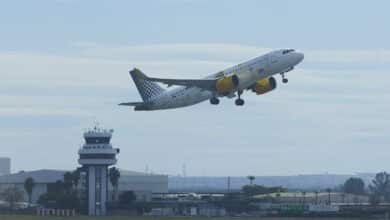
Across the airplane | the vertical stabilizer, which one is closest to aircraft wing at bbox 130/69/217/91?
the airplane

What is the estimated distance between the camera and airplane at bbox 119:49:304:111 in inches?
4318

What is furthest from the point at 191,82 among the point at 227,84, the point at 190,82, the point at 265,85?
the point at 265,85

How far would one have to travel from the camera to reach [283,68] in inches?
4309

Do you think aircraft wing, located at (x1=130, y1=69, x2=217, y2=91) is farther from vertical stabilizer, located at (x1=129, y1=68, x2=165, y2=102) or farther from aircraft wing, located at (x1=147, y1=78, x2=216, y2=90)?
vertical stabilizer, located at (x1=129, y1=68, x2=165, y2=102)

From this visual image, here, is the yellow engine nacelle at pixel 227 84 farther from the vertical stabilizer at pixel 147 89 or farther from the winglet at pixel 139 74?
the vertical stabilizer at pixel 147 89

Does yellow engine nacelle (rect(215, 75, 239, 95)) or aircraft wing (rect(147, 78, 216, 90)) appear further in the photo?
→ aircraft wing (rect(147, 78, 216, 90))

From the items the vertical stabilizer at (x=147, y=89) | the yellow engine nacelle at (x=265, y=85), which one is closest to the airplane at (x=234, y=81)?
the yellow engine nacelle at (x=265, y=85)

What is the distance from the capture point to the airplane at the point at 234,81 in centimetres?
10969

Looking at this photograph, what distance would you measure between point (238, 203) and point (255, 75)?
82.3 metres

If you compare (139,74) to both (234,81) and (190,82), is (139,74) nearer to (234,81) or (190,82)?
(190,82)

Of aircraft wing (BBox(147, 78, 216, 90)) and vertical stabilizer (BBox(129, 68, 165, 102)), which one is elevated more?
vertical stabilizer (BBox(129, 68, 165, 102))

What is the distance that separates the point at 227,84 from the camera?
367 ft

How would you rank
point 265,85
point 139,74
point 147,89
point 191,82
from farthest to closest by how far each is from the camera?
point 147,89, point 139,74, point 191,82, point 265,85

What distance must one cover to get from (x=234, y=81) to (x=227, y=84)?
81 cm
